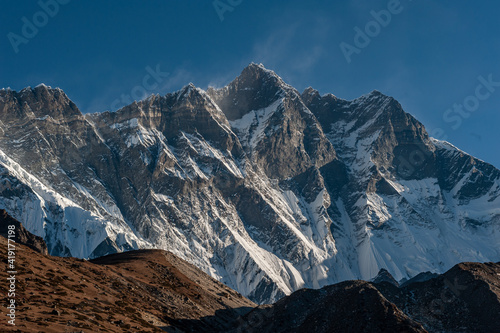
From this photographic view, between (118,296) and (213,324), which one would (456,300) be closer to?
(213,324)

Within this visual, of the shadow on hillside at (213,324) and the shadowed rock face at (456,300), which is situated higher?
the shadow on hillside at (213,324)

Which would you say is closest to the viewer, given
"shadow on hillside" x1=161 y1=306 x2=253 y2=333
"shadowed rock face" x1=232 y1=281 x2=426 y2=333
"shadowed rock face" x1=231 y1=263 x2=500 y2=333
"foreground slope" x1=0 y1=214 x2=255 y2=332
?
"foreground slope" x1=0 y1=214 x2=255 y2=332

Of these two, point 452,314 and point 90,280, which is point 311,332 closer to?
point 452,314

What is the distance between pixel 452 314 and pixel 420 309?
592 centimetres

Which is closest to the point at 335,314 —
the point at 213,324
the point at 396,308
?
the point at 396,308

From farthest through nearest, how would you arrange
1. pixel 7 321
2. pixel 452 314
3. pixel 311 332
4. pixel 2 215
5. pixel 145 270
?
pixel 2 215 → pixel 145 270 → pixel 452 314 → pixel 311 332 → pixel 7 321

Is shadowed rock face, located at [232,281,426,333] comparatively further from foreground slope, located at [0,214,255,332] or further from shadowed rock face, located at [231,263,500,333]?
foreground slope, located at [0,214,255,332]

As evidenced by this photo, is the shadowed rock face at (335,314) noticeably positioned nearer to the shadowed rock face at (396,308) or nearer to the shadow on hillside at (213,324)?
the shadowed rock face at (396,308)

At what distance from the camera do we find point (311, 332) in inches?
3851

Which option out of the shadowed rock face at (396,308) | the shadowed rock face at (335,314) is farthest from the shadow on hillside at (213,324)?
the shadowed rock face at (335,314)

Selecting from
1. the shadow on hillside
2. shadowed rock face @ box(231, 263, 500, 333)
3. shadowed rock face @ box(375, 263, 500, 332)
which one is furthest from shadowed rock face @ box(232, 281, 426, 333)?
shadowed rock face @ box(375, 263, 500, 332)

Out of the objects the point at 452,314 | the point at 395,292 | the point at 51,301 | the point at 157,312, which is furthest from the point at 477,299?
the point at 51,301

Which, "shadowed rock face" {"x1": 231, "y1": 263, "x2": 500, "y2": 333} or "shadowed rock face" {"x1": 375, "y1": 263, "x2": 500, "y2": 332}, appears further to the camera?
"shadowed rock face" {"x1": 375, "y1": 263, "x2": 500, "y2": 332}

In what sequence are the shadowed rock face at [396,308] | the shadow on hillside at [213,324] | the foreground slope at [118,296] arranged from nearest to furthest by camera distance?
the foreground slope at [118,296] < the shadowed rock face at [396,308] < the shadow on hillside at [213,324]
